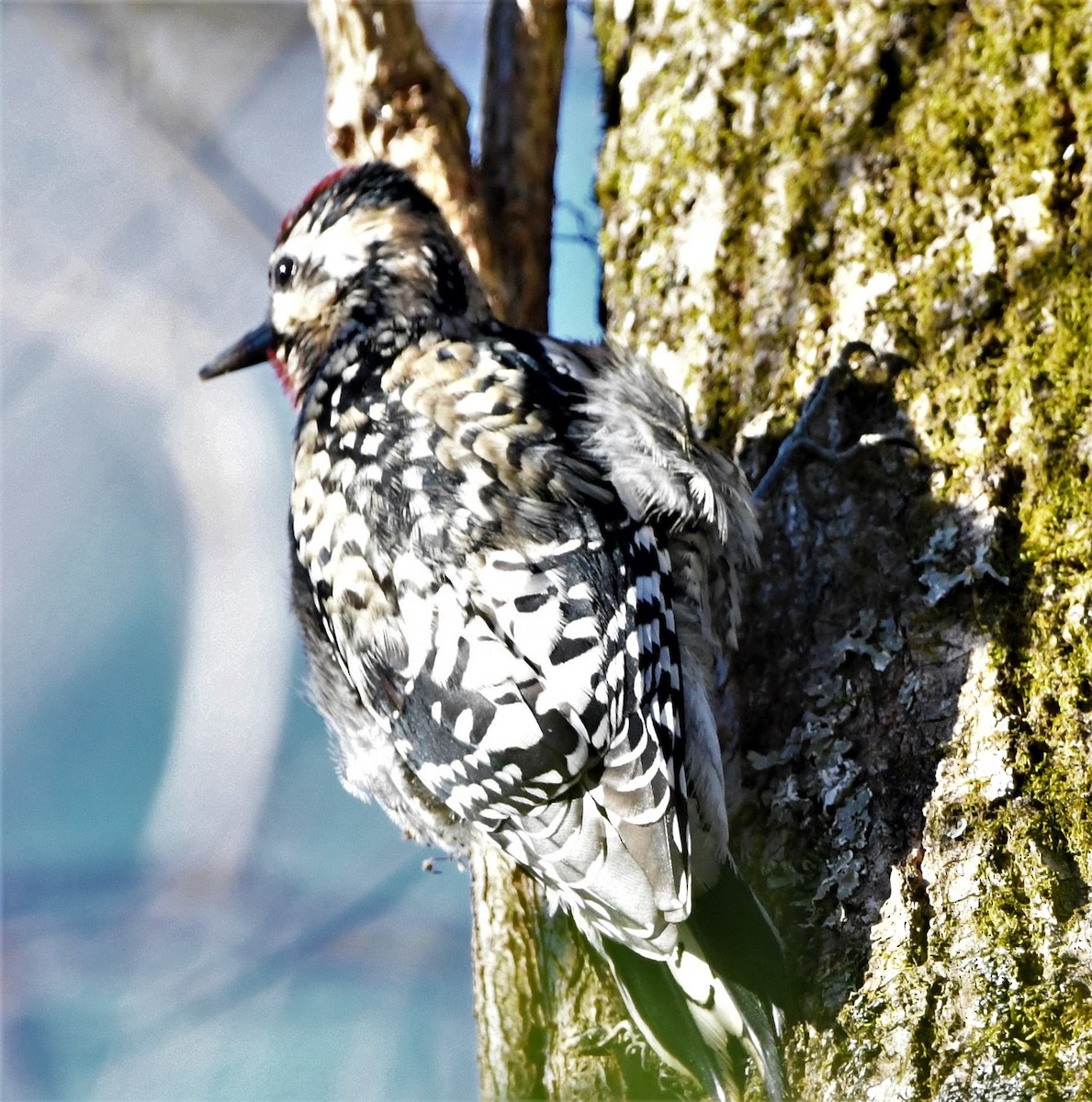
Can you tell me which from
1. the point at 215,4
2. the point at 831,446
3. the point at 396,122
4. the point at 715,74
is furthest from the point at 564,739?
the point at 215,4

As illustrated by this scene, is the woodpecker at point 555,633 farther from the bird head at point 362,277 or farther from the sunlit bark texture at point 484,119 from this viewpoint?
the sunlit bark texture at point 484,119

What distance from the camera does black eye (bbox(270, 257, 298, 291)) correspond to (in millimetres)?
2352

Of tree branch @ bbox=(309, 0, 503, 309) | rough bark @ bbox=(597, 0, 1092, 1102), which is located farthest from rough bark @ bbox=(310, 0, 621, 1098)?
rough bark @ bbox=(597, 0, 1092, 1102)

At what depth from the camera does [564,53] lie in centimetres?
258

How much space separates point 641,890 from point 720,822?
181mm

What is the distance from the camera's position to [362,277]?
7.36 feet

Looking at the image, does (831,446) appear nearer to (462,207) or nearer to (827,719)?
(827,719)

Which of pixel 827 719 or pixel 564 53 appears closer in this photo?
pixel 827 719

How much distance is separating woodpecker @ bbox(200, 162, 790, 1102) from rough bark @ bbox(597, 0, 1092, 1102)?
0.35ft

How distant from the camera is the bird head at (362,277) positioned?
2186 mm

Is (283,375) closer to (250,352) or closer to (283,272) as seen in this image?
(250,352)

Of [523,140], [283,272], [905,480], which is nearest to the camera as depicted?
[905,480]

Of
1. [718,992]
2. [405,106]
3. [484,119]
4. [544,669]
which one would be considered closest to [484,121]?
[484,119]

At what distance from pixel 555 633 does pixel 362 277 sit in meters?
0.97
